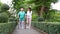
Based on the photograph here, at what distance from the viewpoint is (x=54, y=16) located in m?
27.9

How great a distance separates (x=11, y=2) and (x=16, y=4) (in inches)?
46.8

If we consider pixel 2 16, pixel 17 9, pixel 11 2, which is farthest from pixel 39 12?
pixel 2 16

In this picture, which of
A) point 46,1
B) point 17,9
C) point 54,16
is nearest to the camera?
point 46,1

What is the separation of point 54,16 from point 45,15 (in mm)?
1473

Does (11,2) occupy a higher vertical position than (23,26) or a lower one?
higher

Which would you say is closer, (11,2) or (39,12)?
(39,12)

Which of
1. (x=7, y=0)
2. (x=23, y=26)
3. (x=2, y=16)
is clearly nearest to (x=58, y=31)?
(x=2, y=16)

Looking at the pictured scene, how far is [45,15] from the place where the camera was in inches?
1065

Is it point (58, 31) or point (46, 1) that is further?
point (46, 1)

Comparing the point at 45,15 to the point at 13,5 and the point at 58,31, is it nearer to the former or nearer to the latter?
the point at 13,5

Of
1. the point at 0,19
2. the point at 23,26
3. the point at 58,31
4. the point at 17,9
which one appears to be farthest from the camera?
the point at 17,9

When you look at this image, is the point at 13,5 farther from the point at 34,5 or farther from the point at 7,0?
the point at 34,5

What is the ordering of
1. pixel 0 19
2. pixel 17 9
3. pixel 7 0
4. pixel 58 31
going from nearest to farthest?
1. pixel 58 31
2. pixel 0 19
3. pixel 17 9
4. pixel 7 0

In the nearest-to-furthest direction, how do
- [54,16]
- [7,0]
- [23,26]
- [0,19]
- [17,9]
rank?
[0,19] < [23,26] < [54,16] < [17,9] < [7,0]
